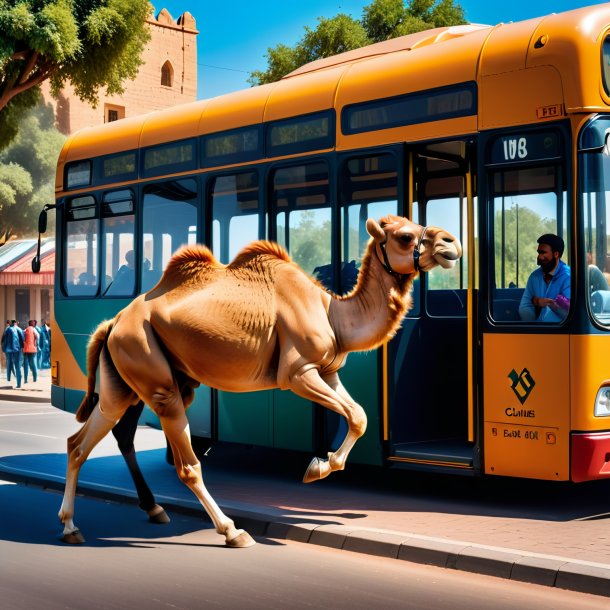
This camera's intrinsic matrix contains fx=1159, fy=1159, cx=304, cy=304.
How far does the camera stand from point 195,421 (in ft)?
37.4

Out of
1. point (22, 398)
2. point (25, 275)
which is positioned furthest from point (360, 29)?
point (22, 398)

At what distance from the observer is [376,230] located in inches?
324

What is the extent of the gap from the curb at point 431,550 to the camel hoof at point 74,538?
1167 millimetres

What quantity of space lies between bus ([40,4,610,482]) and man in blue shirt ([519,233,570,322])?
77mm

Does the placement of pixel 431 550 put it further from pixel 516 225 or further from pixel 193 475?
pixel 516 225

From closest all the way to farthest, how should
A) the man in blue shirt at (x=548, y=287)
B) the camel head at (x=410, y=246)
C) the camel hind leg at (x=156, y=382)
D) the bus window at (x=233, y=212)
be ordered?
the camel head at (x=410, y=246) → the camel hind leg at (x=156, y=382) → the man in blue shirt at (x=548, y=287) → the bus window at (x=233, y=212)

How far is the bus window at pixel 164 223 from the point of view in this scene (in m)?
11.4

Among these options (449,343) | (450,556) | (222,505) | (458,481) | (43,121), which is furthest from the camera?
(43,121)

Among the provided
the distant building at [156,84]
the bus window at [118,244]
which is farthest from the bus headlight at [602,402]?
the distant building at [156,84]

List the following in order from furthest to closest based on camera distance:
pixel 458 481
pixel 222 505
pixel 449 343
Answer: pixel 458 481
pixel 449 343
pixel 222 505

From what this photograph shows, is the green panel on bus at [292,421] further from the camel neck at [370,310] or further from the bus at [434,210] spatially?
the camel neck at [370,310]

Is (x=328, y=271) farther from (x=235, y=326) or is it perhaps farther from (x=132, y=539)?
(x=132, y=539)

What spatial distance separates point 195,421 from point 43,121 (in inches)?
2016

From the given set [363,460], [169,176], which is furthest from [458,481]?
[169,176]
